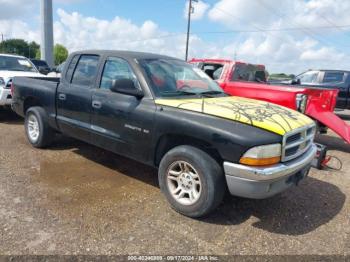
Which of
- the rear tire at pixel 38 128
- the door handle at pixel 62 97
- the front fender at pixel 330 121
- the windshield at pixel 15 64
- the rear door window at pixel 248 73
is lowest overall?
the rear tire at pixel 38 128

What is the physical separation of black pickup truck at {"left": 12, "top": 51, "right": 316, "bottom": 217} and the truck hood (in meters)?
0.01

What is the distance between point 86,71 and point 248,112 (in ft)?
8.53

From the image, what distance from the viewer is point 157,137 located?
12.6ft

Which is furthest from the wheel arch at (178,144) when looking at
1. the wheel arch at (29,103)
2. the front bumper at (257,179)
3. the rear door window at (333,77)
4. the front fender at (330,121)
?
the rear door window at (333,77)

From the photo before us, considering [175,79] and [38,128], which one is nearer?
[175,79]

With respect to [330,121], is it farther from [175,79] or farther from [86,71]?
[86,71]

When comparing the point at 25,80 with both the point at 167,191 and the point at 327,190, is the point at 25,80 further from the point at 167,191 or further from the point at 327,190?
the point at 327,190

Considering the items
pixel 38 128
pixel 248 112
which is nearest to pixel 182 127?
pixel 248 112

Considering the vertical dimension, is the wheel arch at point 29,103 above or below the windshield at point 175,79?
below

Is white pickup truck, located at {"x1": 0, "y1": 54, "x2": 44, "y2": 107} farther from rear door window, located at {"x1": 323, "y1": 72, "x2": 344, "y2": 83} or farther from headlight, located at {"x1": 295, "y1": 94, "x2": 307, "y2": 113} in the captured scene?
rear door window, located at {"x1": 323, "y1": 72, "x2": 344, "y2": 83}

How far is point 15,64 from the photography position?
9.41m

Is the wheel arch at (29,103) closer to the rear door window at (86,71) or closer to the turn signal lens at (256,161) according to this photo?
the rear door window at (86,71)

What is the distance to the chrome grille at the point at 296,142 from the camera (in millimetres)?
3373

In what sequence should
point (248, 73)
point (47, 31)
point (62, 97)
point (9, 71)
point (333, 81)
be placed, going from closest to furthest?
1. point (62, 97)
2. point (248, 73)
3. point (9, 71)
4. point (333, 81)
5. point (47, 31)
